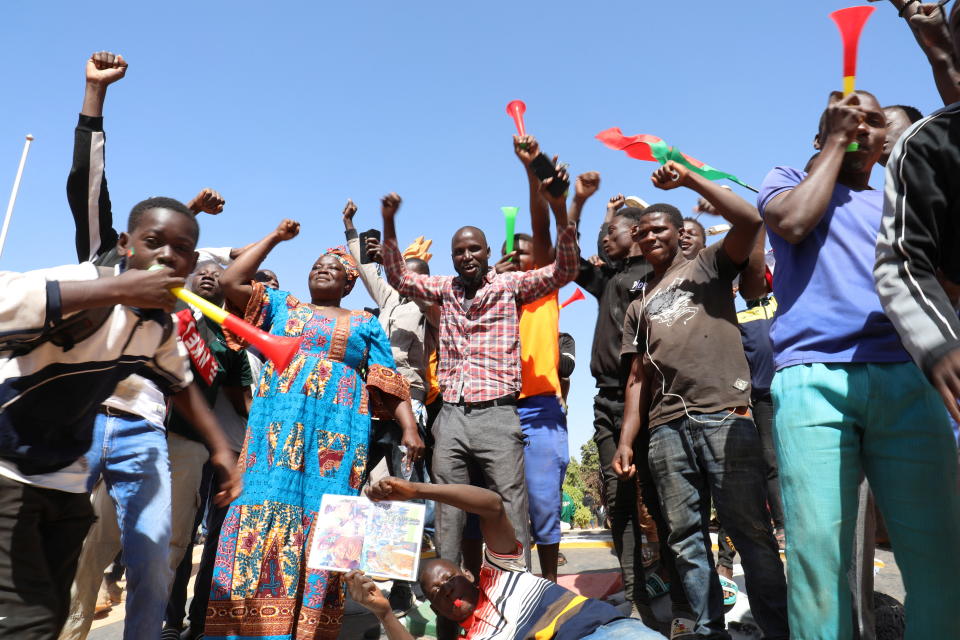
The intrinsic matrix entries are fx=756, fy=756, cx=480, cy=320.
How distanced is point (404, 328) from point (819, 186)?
371cm

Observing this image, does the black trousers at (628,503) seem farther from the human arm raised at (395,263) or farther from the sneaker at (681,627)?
the human arm raised at (395,263)

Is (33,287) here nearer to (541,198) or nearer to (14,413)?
(14,413)

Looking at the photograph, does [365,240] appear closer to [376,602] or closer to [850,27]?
[376,602]

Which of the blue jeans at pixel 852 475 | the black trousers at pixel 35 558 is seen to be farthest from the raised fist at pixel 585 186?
the black trousers at pixel 35 558

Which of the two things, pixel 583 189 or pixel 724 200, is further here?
pixel 583 189

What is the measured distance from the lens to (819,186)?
Result: 2.57 m

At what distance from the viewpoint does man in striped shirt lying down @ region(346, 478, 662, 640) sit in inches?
120

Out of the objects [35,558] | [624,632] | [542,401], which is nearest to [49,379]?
[35,558]

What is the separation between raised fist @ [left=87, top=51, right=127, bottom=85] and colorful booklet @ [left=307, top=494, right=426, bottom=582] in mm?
2157

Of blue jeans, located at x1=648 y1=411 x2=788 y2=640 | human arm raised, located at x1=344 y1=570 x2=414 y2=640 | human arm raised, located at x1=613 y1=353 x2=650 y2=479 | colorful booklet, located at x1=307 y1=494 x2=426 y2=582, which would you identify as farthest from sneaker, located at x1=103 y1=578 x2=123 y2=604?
blue jeans, located at x1=648 y1=411 x2=788 y2=640

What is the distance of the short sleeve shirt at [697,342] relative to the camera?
3549 millimetres

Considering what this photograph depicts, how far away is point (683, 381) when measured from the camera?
3.63m

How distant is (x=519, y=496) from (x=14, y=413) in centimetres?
253

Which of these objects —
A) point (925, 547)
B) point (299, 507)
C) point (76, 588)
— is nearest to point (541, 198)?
point (299, 507)
